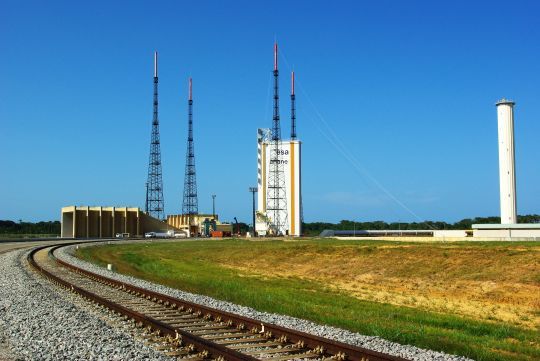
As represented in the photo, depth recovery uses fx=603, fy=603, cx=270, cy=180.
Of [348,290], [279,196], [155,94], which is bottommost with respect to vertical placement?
[348,290]

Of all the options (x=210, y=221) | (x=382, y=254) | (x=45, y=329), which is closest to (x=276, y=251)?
(x=382, y=254)

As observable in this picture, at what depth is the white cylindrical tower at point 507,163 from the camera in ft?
228

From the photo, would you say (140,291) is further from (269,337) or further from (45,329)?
(269,337)

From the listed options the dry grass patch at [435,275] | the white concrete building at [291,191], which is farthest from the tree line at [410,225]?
the dry grass patch at [435,275]

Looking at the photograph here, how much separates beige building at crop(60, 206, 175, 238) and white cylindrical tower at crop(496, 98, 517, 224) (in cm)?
7525

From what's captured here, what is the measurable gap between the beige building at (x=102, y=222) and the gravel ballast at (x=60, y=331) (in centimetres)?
9906

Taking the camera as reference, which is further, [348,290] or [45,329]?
[348,290]

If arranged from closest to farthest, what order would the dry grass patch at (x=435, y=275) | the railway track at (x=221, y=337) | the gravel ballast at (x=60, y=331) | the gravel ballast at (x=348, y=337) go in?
the railway track at (x=221, y=337) < the gravel ballast at (x=60, y=331) < the gravel ballast at (x=348, y=337) < the dry grass patch at (x=435, y=275)

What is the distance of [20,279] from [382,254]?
22625 millimetres

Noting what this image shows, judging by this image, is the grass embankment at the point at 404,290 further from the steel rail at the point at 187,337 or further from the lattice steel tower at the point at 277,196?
the lattice steel tower at the point at 277,196

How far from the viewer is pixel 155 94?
367ft

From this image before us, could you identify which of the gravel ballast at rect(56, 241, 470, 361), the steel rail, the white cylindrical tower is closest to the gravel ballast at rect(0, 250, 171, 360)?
the steel rail

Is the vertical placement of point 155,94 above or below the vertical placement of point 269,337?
above

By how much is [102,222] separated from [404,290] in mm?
100078
